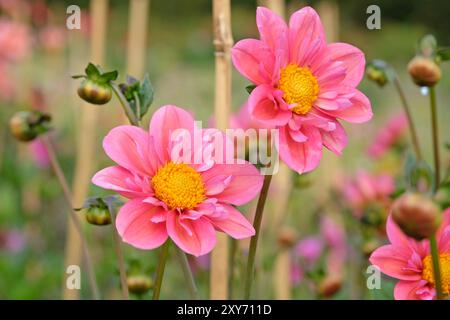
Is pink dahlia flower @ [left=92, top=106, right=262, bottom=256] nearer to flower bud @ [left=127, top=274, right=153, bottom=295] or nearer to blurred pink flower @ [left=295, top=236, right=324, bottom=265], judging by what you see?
flower bud @ [left=127, top=274, right=153, bottom=295]

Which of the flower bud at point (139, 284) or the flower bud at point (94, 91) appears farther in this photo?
the flower bud at point (139, 284)

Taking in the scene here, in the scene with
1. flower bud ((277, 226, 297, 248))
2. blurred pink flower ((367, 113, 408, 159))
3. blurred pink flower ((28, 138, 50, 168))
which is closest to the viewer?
flower bud ((277, 226, 297, 248))

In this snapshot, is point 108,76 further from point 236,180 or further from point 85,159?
point 85,159

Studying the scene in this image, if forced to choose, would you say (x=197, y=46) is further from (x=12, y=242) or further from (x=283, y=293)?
(x=283, y=293)

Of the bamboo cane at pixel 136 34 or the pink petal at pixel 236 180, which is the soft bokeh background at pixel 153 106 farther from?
the bamboo cane at pixel 136 34

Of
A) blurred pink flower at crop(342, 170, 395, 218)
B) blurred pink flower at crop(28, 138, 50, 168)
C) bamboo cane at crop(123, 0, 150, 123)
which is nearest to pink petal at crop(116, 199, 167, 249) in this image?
blurred pink flower at crop(342, 170, 395, 218)

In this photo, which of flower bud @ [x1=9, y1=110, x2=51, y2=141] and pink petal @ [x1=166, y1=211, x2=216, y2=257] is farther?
flower bud @ [x1=9, y1=110, x2=51, y2=141]

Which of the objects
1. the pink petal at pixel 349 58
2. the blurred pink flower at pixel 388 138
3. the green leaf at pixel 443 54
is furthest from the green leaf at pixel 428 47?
the blurred pink flower at pixel 388 138

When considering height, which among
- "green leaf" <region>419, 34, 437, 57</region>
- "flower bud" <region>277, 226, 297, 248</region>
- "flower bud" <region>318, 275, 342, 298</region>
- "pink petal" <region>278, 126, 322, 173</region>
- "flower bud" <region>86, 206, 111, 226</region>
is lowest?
"flower bud" <region>318, 275, 342, 298</region>

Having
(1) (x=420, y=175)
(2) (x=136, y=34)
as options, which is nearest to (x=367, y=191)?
(2) (x=136, y=34)

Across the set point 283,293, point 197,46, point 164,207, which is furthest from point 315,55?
point 197,46
